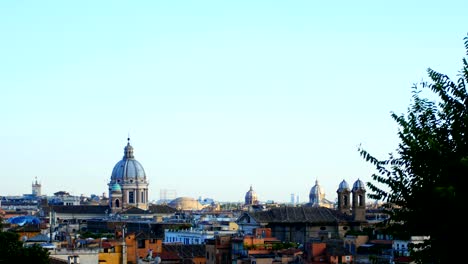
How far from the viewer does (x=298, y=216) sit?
88188 millimetres

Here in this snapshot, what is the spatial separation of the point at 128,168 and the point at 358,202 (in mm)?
78880

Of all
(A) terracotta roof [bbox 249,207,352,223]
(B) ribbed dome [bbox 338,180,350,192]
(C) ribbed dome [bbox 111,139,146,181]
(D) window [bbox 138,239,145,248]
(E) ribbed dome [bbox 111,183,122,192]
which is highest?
(C) ribbed dome [bbox 111,139,146,181]

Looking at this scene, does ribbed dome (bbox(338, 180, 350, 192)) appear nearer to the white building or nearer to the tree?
the white building

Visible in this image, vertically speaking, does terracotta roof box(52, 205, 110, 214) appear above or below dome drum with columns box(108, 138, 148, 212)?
below

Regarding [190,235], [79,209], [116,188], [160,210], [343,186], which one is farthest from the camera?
[116,188]

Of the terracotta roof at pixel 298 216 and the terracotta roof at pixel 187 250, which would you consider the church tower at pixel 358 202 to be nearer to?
the terracotta roof at pixel 298 216

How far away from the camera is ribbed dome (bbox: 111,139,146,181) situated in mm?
174125

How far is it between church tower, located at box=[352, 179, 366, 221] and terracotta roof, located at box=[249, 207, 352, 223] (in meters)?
5.34

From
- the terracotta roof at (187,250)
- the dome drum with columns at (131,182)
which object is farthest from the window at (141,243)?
the dome drum with columns at (131,182)

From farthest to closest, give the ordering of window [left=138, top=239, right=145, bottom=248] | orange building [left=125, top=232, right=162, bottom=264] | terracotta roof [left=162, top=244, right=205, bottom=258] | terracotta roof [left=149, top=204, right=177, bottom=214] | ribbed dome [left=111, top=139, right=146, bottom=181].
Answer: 1. ribbed dome [left=111, top=139, right=146, bottom=181]
2. terracotta roof [left=149, top=204, right=177, bottom=214]
3. window [left=138, top=239, right=145, bottom=248]
4. terracotta roof [left=162, top=244, right=205, bottom=258]
5. orange building [left=125, top=232, right=162, bottom=264]

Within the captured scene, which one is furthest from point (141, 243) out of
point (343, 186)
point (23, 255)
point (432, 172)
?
point (432, 172)

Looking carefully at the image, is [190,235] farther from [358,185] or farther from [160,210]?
[160,210]

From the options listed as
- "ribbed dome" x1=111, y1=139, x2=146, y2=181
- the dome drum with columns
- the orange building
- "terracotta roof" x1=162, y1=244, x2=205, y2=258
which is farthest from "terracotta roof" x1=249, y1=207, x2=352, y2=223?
"ribbed dome" x1=111, y1=139, x2=146, y2=181

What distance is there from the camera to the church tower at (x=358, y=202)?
324 ft
